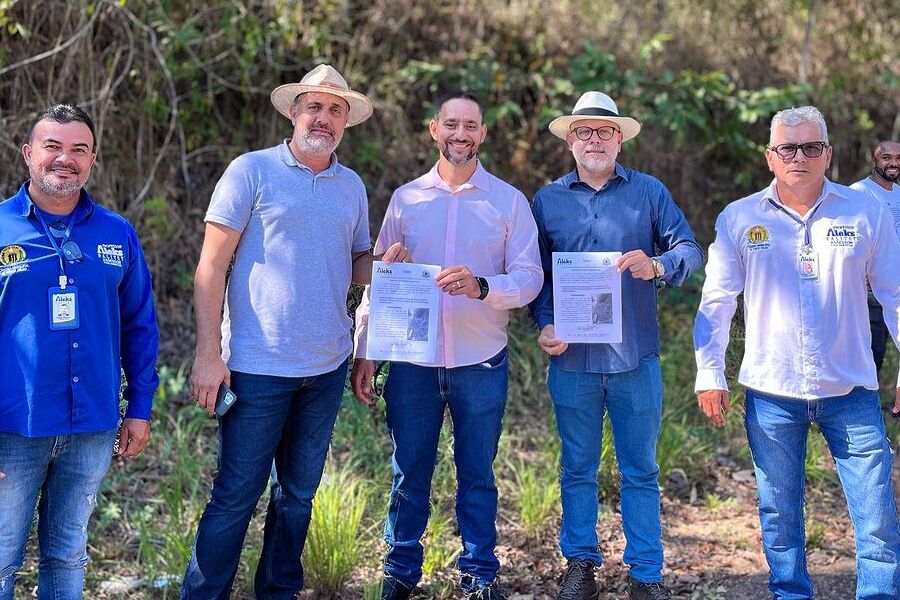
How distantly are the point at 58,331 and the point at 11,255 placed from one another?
0.30 meters

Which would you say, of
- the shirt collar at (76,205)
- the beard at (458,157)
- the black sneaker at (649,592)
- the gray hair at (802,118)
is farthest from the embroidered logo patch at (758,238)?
the shirt collar at (76,205)

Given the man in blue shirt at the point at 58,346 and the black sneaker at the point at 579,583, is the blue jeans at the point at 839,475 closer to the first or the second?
the black sneaker at the point at 579,583

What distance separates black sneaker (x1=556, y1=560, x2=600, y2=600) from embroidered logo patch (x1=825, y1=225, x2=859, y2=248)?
178cm

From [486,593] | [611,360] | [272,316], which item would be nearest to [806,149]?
[611,360]

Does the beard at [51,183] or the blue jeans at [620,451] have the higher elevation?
the beard at [51,183]

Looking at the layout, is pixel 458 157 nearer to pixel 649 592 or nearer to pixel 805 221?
pixel 805 221

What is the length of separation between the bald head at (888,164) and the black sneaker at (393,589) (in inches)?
152

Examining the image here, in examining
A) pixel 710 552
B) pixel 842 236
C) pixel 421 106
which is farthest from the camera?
pixel 421 106

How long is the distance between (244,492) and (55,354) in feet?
3.18

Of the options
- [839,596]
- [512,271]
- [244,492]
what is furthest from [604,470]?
[244,492]

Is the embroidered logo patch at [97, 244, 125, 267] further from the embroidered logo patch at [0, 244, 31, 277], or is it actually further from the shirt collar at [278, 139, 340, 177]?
the shirt collar at [278, 139, 340, 177]

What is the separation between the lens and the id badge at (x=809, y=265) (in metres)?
3.54

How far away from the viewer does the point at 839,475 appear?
11.8ft

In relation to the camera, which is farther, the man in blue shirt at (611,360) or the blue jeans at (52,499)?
the man in blue shirt at (611,360)
